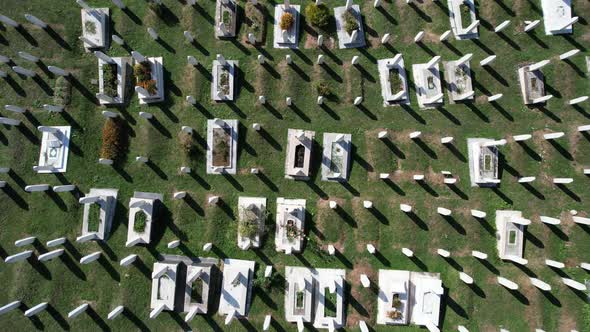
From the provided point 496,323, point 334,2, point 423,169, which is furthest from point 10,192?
point 496,323

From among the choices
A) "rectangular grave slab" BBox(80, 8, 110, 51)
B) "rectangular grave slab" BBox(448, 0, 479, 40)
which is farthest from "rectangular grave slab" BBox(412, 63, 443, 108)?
"rectangular grave slab" BBox(80, 8, 110, 51)

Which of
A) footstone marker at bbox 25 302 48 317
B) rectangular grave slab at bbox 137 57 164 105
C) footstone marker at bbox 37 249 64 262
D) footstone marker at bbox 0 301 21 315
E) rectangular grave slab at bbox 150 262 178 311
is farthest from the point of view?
rectangular grave slab at bbox 137 57 164 105

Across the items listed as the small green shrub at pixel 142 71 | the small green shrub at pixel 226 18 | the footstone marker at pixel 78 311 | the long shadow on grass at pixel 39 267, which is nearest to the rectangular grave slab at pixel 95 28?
the small green shrub at pixel 142 71

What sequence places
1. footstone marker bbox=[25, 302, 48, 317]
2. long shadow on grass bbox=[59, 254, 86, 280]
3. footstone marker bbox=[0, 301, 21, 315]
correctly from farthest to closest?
long shadow on grass bbox=[59, 254, 86, 280]
footstone marker bbox=[0, 301, 21, 315]
footstone marker bbox=[25, 302, 48, 317]

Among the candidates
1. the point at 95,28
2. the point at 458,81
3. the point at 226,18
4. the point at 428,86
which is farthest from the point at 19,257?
the point at 458,81

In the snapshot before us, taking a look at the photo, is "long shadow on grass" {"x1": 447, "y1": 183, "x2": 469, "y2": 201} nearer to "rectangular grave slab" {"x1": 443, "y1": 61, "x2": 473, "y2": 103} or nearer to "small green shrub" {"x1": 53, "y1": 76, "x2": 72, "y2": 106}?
"rectangular grave slab" {"x1": 443, "y1": 61, "x2": 473, "y2": 103}

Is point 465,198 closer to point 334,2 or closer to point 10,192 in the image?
point 334,2

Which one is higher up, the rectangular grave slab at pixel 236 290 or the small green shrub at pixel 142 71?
the small green shrub at pixel 142 71

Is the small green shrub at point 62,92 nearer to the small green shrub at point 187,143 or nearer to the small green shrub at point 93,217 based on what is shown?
the small green shrub at point 93,217
